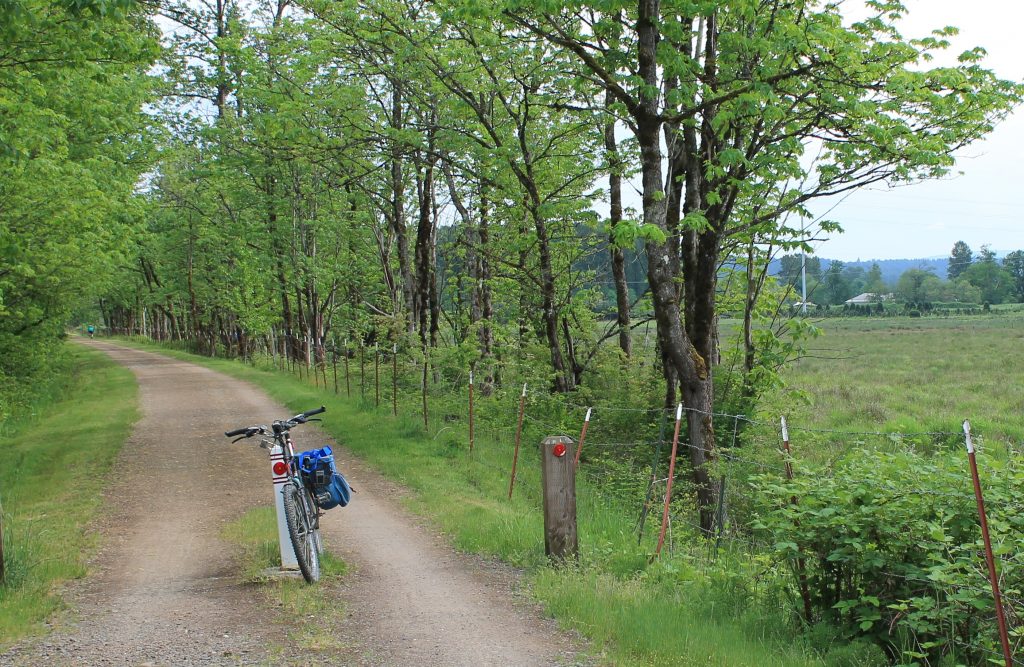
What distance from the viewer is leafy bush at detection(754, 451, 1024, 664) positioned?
5.18 meters

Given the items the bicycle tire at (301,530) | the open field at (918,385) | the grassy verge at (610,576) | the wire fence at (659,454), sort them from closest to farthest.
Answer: the wire fence at (659,454)
the grassy verge at (610,576)
the bicycle tire at (301,530)
the open field at (918,385)

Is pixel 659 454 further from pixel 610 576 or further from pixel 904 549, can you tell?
pixel 904 549

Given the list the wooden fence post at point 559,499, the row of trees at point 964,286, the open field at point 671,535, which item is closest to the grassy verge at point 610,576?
the open field at point 671,535

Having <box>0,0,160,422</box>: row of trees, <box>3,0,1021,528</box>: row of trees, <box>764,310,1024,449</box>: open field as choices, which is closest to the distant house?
<box>764,310,1024,449</box>: open field

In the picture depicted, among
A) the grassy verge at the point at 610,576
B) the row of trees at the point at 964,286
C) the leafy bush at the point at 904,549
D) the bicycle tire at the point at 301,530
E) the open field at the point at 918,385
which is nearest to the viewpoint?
the leafy bush at the point at 904,549

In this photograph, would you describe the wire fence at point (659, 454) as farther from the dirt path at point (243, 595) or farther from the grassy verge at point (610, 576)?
the dirt path at point (243, 595)

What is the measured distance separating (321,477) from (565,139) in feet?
34.2

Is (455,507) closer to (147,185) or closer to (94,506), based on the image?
(94,506)

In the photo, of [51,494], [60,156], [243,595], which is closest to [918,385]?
[60,156]

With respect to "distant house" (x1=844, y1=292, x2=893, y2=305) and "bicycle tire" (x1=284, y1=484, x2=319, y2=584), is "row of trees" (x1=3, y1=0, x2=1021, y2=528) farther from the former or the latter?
"distant house" (x1=844, y1=292, x2=893, y2=305)

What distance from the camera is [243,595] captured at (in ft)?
23.6

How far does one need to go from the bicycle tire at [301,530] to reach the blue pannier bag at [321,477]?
0.17 metres

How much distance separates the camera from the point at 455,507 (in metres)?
10.5

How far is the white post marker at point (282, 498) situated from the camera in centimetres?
740
